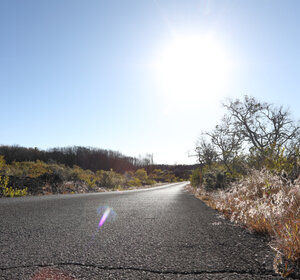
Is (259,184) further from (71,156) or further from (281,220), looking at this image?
(71,156)

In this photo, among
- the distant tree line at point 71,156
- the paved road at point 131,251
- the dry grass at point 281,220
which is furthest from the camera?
the distant tree line at point 71,156

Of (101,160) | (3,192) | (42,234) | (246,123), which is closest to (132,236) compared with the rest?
(42,234)

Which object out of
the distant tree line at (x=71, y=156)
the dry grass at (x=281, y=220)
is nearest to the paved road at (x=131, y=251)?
the dry grass at (x=281, y=220)

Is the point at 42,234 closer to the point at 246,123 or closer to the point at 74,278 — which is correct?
the point at 74,278

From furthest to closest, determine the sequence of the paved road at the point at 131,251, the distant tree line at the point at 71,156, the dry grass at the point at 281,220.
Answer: the distant tree line at the point at 71,156 → the dry grass at the point at 281,220 → the paved road at the point at 131,251

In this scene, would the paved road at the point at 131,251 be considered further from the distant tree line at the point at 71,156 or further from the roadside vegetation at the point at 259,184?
the distant tree line at the point at 71,156

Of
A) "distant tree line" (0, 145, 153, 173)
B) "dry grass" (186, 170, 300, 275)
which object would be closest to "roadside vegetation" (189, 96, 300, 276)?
"dry grass" (186, 170, 300, 275)

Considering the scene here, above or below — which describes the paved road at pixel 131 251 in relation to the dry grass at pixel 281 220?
below

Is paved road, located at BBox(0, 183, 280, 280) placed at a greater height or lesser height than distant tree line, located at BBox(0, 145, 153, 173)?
lesser

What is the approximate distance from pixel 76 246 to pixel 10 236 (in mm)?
1082

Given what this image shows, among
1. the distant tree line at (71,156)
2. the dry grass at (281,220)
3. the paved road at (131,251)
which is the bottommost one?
the paved road at (131,251)

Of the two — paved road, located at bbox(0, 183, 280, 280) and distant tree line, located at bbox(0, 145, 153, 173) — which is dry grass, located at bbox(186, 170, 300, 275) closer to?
paved road, located at bbox(0, 183, 280, 280)

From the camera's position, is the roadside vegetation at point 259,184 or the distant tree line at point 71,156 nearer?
the roadside vegetation at point 259,184

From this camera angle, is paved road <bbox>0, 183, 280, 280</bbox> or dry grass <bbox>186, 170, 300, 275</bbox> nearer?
paved road <bbox>0, 183, 280, 280</bbox>
